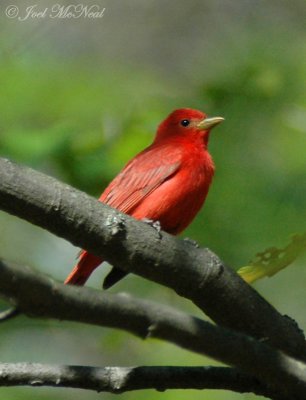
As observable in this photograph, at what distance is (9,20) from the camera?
29.2ft

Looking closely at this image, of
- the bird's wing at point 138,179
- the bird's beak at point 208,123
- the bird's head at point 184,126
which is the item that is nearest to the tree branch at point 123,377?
the bird's wing at point 138,179

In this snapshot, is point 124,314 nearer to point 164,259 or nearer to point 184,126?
point 164,259

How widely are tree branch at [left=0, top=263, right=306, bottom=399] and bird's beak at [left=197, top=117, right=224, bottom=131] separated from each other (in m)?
3.72

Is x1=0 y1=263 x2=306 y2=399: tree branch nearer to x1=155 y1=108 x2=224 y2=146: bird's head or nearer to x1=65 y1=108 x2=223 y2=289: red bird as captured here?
x1=65 y1=108 x2=223 y2=289: red bird

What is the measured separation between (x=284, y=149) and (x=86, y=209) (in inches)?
105

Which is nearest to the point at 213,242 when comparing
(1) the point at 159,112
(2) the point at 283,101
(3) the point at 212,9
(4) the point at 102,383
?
(2) the point at 283,101

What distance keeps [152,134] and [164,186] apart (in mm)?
1006

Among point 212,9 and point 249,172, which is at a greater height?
point 212,9

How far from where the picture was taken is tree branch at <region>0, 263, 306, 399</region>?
2.54m

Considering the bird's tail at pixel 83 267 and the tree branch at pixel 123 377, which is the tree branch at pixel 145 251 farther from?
the bird's tail at pixel 83 267

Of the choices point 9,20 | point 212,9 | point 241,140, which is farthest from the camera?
point 212,9

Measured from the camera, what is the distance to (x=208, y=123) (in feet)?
22.5

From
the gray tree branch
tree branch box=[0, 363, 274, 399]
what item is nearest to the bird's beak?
the gray tree branch

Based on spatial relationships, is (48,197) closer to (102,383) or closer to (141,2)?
(102,383)
